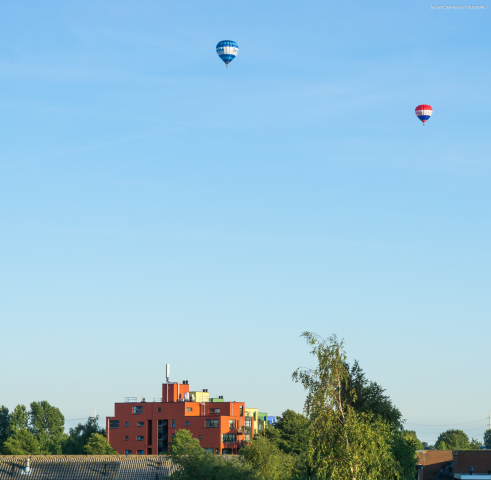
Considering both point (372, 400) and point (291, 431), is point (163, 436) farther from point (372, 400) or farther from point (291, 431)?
point (372, 400)

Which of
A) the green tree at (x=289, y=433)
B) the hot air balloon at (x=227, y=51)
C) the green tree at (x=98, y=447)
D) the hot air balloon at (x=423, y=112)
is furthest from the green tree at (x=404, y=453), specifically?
the green tree at (x=98, y=447)

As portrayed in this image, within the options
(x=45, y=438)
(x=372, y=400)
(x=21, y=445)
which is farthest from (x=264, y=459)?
(x=45, y=438)

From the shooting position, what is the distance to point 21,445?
138 meters

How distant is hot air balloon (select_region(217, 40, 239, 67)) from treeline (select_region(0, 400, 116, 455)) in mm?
68999

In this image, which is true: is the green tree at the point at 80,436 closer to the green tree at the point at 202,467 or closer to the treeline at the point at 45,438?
the treeline at the point at 45,438

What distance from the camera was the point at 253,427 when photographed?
156 meters

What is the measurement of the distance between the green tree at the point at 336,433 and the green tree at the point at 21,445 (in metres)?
105

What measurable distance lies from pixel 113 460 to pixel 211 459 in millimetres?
37558

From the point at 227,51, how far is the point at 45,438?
115119mm

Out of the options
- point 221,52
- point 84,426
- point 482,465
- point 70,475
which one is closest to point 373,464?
point 482,465

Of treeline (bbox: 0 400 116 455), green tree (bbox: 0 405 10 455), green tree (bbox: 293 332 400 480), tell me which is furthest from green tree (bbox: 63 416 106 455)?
green tree (bbox: 293 332 400 480)

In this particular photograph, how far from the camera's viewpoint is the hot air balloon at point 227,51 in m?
102

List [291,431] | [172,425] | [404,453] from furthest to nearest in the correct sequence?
[172,425]
[291,431]
[404,453]

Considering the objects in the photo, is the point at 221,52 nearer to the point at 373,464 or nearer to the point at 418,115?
the point at 418,115
